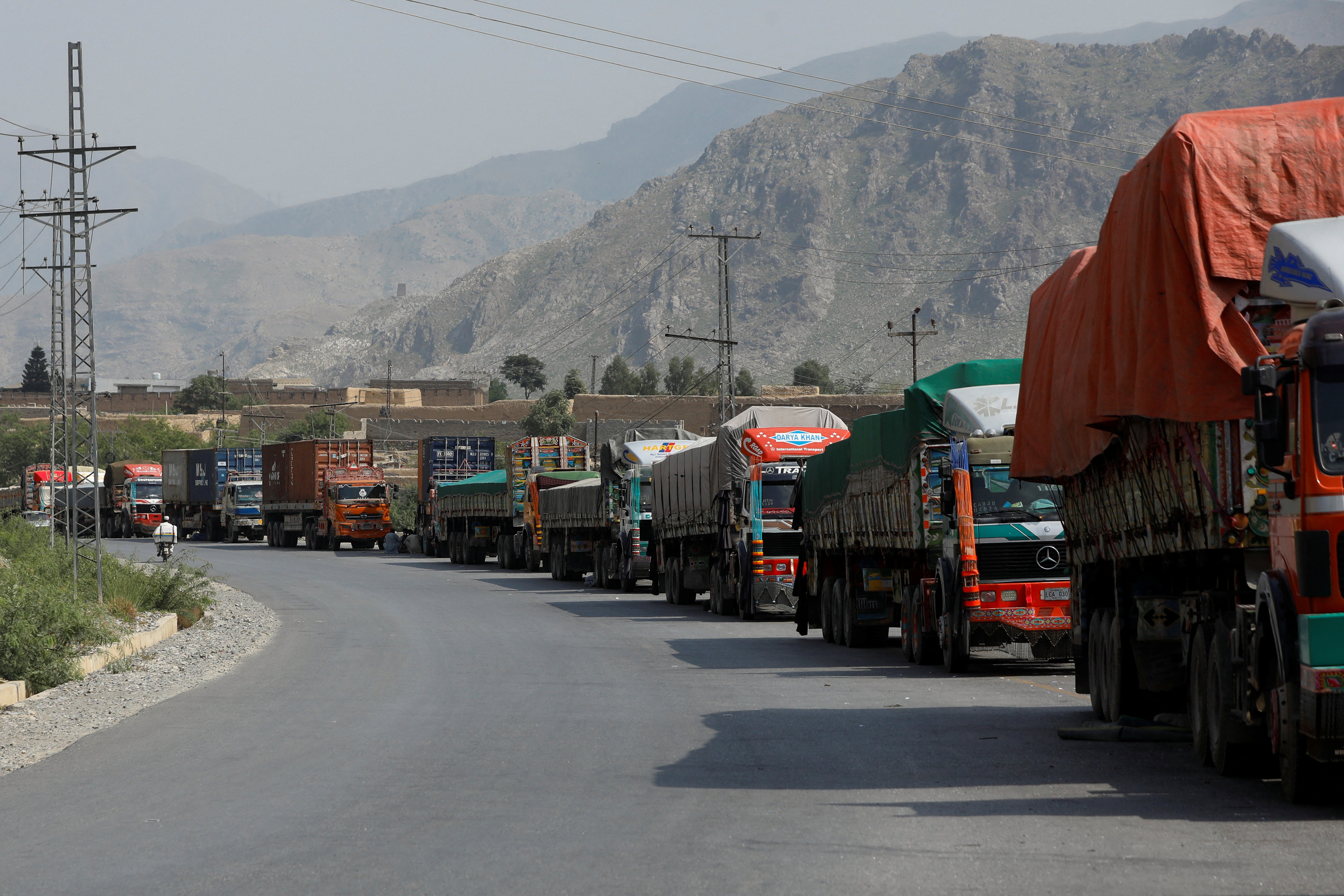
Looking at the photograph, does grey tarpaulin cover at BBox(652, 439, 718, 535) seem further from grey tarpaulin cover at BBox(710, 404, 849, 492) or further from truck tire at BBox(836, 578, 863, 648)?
truck tire at BBox(836, 578, 863, 648)

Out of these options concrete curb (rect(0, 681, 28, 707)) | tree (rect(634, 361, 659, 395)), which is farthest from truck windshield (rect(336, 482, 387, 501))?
tree (rect(634, 361, 659, 395))

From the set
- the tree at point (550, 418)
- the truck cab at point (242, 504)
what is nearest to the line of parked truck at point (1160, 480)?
the truck cab at point (242, 504)

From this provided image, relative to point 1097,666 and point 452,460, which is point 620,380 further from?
point 1097,666

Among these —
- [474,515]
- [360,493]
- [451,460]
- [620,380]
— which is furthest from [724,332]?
[620,380]

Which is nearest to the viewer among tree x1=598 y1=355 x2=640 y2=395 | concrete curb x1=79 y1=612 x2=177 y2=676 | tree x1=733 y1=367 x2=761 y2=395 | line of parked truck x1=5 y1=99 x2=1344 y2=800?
line of parked truck x1=5 y1=99 x2=1344 y2=800

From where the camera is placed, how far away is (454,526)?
52250 mm

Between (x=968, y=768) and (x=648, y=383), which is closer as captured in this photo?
(x=968, y=768)

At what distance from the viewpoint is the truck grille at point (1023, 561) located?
15.9 m

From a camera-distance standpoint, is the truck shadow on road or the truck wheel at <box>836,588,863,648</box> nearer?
the truck shadow on road

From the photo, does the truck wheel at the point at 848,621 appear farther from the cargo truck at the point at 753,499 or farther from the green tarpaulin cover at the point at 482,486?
the green tarpaulin cover at the point at 482,486

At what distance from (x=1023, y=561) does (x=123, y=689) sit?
945 centimetres

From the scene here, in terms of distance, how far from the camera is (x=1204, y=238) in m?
8.82

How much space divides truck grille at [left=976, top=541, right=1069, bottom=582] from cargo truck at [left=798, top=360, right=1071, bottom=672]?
1 cm

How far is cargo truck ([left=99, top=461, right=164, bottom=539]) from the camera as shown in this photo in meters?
80.2
